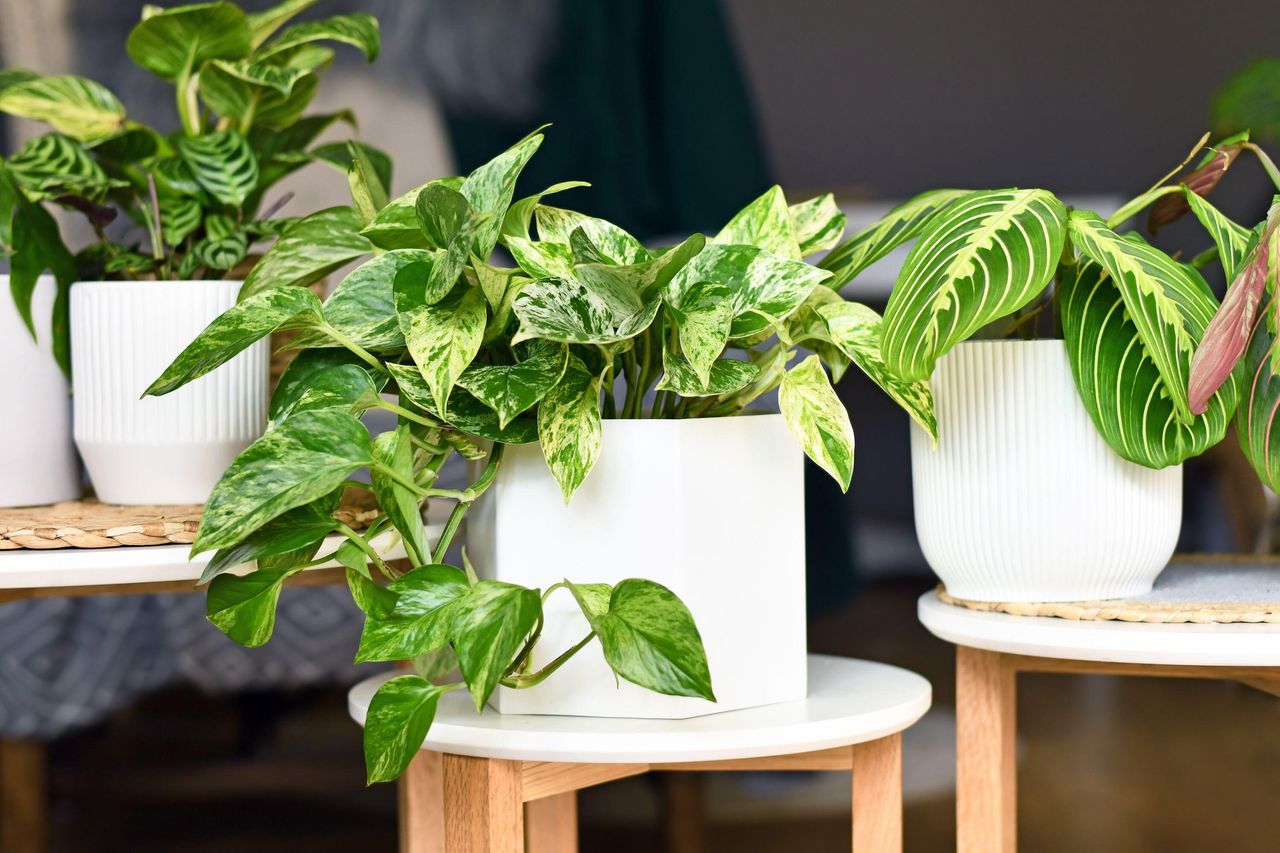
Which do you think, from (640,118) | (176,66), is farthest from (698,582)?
(640,118)

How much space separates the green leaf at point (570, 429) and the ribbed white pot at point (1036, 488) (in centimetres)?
27

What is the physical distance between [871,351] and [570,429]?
201 mm

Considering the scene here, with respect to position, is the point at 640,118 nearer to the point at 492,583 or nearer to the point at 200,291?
the point at 200,291

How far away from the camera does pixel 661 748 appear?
73 cm

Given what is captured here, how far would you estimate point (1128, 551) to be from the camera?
857 millimetres

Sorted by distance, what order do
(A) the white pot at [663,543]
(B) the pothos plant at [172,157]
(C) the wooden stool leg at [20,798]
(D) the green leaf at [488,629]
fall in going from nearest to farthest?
(D) the green leaf at [488,629]
(A) the white pot at [663,543]
(B) the pothos plant at [172,157]
(C) the wooden stool leg at [20,798]

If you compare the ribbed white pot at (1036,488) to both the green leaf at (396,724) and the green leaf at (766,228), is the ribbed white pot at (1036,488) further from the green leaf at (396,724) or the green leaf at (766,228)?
the green leaf at (396,724)

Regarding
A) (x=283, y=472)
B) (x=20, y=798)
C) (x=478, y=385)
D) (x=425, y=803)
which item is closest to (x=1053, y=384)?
(x=478, y=385)

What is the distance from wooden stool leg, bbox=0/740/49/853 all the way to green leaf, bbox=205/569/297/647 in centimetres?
118

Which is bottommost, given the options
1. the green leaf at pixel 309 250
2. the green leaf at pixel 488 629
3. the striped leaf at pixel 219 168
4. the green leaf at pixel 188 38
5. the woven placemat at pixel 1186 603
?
the woven placemat at pixel 1186 603

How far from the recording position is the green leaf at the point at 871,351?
31.4 inches

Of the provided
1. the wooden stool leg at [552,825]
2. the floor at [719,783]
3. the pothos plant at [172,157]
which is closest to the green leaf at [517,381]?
the pothos plant at [172,157]

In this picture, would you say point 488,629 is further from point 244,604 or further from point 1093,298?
point 1093,298

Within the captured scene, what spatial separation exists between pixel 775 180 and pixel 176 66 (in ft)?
3.90
